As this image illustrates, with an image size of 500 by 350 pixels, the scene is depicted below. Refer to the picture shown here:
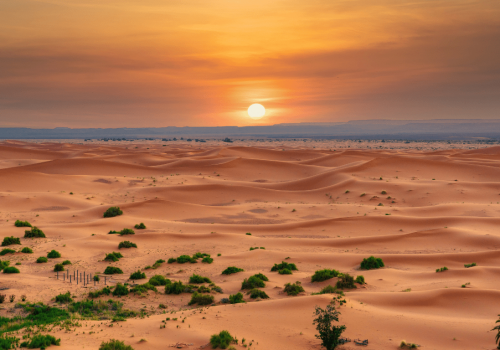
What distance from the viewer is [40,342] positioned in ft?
33.1

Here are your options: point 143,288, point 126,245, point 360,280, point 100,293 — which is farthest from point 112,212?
point 360,280

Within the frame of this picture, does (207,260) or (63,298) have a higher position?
(63,298)

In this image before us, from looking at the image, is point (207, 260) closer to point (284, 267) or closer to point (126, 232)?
point (284, 267)

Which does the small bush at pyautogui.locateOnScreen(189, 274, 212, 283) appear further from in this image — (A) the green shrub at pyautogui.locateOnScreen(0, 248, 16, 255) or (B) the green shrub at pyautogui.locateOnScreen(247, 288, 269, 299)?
(A) the green shrub at pyautogui.locateOnScreen(0, 248, 16, 255)

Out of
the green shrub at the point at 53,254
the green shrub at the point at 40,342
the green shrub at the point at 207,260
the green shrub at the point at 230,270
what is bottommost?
the green shrub at the point at 207,260

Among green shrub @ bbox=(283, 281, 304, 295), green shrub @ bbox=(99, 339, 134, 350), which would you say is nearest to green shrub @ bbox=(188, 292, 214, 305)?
green shrub @ bbox=(283, 281, 304, 295)

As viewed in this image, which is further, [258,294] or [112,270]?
[112,270]

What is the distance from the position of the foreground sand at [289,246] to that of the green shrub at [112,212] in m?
0.70

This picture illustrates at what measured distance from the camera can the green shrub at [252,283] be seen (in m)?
16.6

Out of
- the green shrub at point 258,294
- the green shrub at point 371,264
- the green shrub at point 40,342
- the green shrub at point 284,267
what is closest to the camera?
the green shrub at point 40,342

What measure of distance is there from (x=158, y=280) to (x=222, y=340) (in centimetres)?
767

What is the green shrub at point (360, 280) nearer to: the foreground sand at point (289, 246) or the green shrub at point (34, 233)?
the foreground sand at point (289, 246)

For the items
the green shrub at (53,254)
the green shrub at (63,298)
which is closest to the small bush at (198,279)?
the green shrub at (63,298)

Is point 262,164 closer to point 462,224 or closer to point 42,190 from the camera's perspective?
point 42,190
